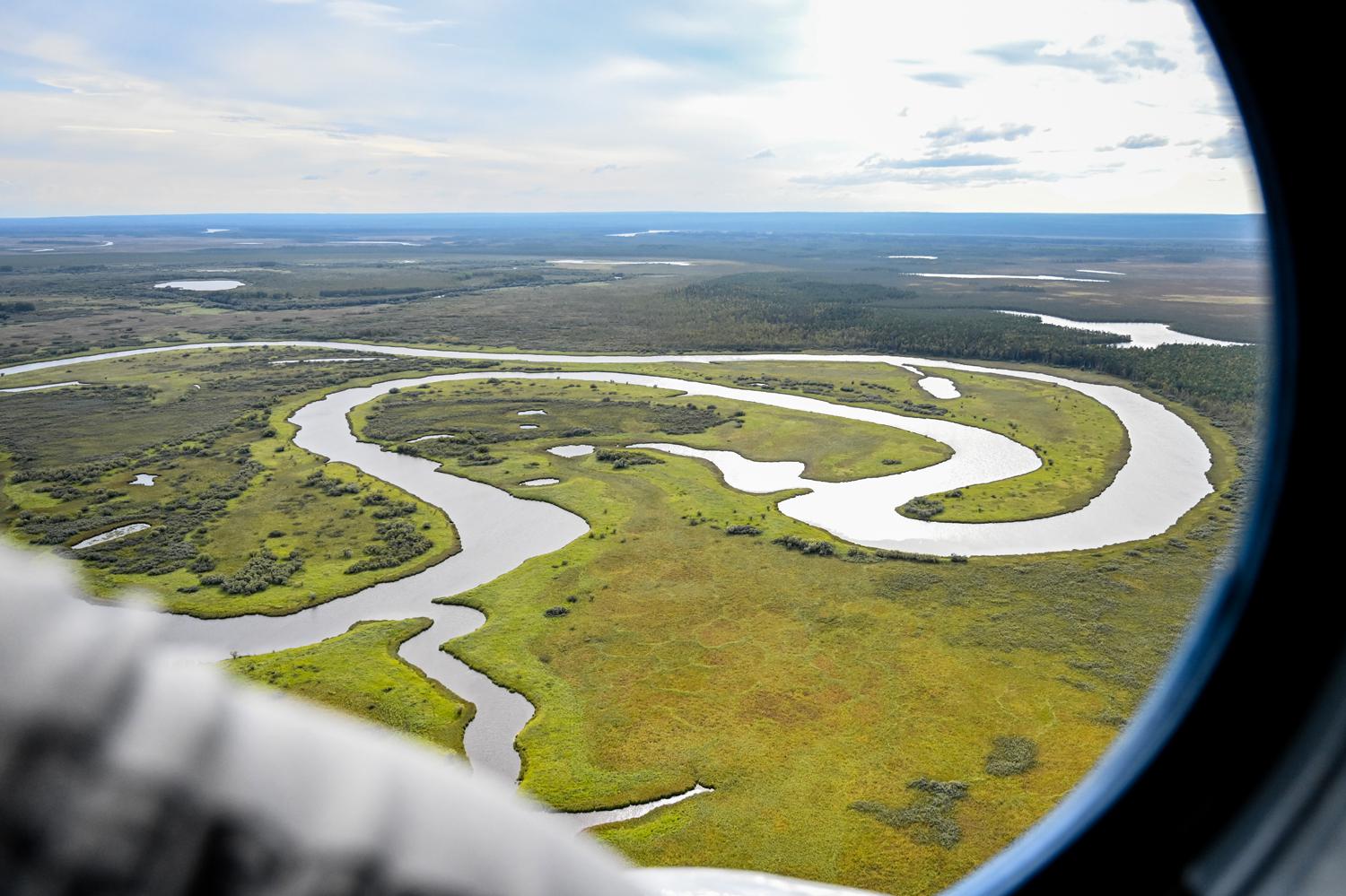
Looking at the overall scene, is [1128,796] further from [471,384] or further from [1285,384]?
[471,384]

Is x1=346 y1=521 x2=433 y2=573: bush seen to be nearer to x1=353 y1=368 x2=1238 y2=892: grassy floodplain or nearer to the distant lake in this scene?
x1=353 y1=368 x2=1238 y2=892: grassy floodplain

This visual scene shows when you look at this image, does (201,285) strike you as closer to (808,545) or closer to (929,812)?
(808,545)

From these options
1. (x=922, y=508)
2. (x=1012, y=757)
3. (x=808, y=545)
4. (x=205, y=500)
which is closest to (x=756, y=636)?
(x=808, y=545)

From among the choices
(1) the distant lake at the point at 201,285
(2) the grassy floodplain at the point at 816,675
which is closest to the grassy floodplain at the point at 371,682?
(2) the grassy floodplain at the point at 816,675

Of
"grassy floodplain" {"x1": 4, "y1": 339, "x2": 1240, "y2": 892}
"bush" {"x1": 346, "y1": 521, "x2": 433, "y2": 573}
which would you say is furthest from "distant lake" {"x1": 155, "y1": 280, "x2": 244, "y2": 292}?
"bush" {"x1": 346, "y1": 521, "x2": 433, "y2": 573}

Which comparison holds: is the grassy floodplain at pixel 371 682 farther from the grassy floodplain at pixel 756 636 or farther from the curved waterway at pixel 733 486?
the curved waterway at pixel 733 486
